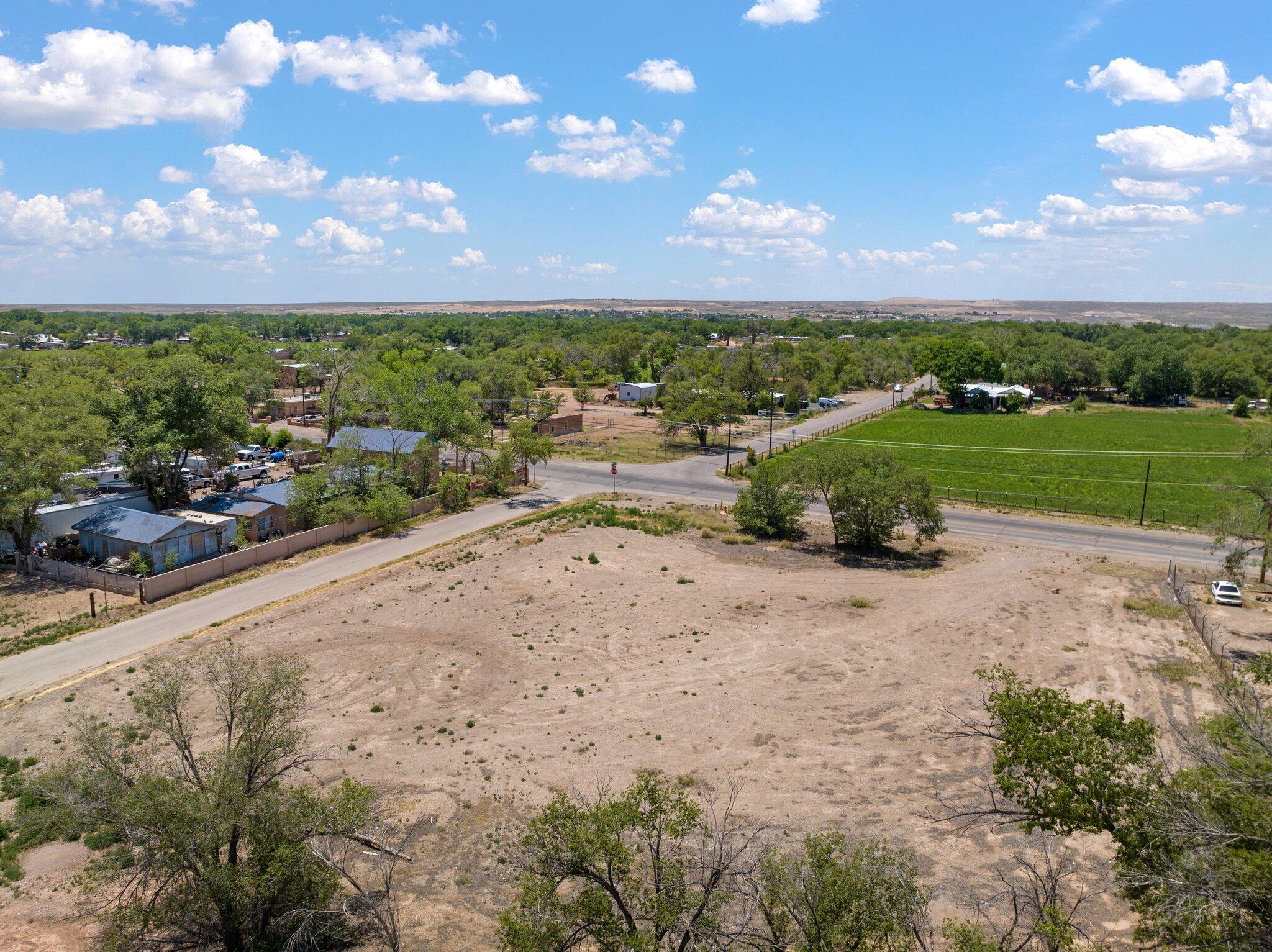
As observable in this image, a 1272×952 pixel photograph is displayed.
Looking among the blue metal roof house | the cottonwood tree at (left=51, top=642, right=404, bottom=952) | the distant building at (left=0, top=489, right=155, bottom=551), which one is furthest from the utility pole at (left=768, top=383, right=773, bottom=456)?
the cottonwood tree at (left=51, top=642, right=404, bottom=952)

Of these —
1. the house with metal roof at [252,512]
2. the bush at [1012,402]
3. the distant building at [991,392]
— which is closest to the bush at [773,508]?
the house with metal roof at [252,512]

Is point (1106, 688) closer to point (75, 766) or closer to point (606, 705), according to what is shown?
point (606, 705)

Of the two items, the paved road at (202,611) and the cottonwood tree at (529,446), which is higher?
the cottonwood tree at (529,446)

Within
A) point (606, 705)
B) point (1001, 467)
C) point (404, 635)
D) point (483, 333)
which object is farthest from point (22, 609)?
point (483, 333)

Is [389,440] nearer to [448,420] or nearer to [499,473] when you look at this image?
[448,420]

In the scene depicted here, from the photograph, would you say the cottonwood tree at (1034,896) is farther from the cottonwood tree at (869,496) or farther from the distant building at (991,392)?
the distant building at (991,392)

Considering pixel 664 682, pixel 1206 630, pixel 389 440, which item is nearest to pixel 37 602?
pixel 389 440

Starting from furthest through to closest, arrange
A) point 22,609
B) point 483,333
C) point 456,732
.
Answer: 1. point 483,333
2. point 22,609
3. point 456,732
